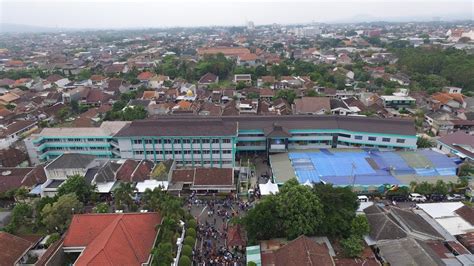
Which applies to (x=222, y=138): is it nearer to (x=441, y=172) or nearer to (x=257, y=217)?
(x=257, y=217)

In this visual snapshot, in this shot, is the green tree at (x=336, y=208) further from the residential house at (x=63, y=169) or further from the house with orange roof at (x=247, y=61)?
the house with orange roof at (x=247, y=61)

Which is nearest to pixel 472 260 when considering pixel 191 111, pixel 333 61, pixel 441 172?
pixel 441 172

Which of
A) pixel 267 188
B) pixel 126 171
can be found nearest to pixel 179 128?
pixel 126 171

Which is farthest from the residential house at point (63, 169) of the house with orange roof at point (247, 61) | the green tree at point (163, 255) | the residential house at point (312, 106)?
the house with orange roof at point (247, 61)

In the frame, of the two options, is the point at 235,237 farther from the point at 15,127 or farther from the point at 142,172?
the point at 15,127

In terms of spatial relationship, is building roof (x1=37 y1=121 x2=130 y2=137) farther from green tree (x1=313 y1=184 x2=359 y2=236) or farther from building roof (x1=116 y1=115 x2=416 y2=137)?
green tree (x1=313 y1=184 x2=359 y2=236)
